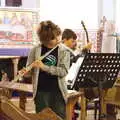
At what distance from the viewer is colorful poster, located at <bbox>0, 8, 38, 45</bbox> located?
22.0ft

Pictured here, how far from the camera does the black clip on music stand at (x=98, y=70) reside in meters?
3.66

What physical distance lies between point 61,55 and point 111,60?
2.45ft

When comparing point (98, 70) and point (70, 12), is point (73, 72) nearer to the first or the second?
point (98, 70)

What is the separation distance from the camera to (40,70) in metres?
3.22

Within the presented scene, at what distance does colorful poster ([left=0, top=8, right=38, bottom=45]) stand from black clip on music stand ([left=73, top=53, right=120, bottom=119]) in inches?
121

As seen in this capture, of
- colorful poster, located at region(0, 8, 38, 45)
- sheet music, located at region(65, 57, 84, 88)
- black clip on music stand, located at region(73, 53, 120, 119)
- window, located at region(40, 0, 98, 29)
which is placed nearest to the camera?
black clip on music stand, located at region(73, 53, 120, 119)

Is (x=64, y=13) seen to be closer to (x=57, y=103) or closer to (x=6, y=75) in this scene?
(x=6, y=75)

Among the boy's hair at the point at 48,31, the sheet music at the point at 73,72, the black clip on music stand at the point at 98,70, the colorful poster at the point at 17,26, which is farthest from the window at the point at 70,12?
the boy's hair at the point at 48,31

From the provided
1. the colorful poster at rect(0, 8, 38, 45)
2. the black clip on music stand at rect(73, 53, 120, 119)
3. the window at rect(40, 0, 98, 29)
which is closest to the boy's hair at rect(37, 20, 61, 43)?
the black clip on music stand at rect(73, 53, 120, 119)

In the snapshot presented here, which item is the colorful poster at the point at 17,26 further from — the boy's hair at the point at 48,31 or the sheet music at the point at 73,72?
the boy's hair at the point at 48,31

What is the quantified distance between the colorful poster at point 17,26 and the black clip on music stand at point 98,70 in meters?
3.07

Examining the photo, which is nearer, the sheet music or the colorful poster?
the sheet music

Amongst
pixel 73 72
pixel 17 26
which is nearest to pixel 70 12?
pixel 17 26

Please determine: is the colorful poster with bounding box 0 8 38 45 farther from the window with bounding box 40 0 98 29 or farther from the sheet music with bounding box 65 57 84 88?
the sheet music with bounding box 65 57 84 88
